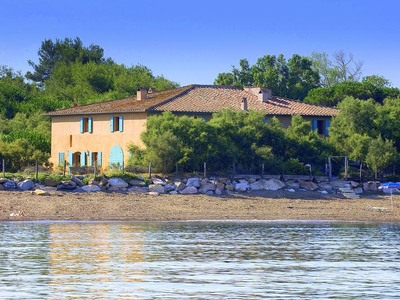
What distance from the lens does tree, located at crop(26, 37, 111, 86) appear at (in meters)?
121

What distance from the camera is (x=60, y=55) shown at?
12731 centimetres

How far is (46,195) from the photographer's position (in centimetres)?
4672

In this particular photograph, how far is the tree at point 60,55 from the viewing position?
12125 centimetres

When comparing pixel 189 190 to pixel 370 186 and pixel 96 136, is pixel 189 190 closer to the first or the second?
pixel 370 186

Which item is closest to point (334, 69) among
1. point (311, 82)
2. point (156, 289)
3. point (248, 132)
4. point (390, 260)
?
point (311, 82)

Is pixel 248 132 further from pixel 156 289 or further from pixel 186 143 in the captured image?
pixel 156 289

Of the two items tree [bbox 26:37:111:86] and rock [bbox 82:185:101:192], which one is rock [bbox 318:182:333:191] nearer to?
rock [bbox 82:185:101:192]

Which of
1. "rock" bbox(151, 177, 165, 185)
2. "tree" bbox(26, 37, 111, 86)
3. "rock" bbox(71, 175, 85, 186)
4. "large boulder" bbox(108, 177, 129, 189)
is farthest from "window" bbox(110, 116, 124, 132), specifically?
"tree" bbox(26, 37, 111, 86)

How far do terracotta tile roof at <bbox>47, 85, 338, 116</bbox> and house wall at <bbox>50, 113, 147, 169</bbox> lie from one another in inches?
21.5

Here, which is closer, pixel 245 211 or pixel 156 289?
pixel 156 289

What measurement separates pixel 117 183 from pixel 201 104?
1470cm

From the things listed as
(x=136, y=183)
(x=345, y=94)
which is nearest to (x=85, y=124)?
(x=136, y=183)

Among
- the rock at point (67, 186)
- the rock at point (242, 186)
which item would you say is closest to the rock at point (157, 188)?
the rock at point (67, 186)

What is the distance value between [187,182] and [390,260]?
22439mm
